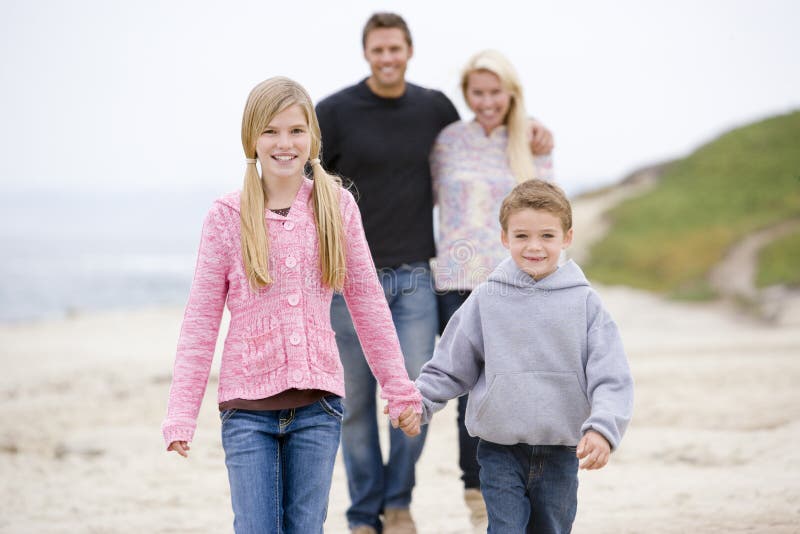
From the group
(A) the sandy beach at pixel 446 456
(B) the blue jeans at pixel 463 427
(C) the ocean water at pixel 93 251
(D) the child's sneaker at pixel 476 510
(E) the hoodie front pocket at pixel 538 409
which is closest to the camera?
(E) the hoodie front pocket at pixel 538 409

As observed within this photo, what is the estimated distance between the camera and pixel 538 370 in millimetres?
2924

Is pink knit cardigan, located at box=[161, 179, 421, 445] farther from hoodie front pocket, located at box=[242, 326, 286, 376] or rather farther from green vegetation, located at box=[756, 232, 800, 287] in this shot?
green vegetation, located at box=[756, 232, 800, 287]

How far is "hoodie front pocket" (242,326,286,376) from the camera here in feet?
9.25

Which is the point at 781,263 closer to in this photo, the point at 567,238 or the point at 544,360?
the point at 567,238

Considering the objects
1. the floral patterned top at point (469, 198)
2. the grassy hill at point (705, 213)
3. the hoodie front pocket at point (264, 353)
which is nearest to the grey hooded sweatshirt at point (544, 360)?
the hoodie front pocket at point (264, 353)

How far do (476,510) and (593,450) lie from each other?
6.67 feet

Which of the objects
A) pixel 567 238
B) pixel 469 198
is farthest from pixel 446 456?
pixel 567 238

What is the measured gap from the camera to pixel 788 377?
28.5 ft

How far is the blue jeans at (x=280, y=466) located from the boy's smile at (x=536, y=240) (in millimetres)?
825

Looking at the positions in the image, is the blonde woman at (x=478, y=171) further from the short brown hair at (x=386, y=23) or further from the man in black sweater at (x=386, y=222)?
the short brown hair at (x=386, y=23)

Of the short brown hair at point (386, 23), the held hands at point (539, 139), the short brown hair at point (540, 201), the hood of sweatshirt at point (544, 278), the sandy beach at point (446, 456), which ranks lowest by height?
the sandy beach at point (446, 456)

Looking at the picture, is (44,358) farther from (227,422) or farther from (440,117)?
(227,422)

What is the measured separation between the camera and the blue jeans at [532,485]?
2.91m

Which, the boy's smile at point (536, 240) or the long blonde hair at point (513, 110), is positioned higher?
the long blonde hair at point (513, 110)
